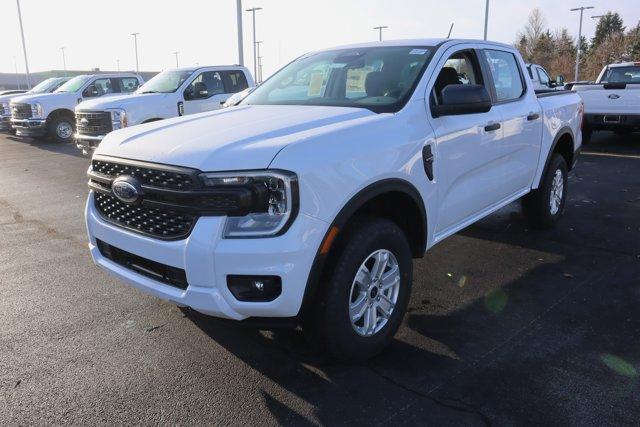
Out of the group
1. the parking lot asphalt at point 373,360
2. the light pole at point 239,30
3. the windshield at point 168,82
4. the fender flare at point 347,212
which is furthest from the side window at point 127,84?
the fender flare at point 347,212

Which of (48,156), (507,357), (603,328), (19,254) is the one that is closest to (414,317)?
(507,357)

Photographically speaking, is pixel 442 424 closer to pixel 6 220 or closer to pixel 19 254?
pixel 19 254

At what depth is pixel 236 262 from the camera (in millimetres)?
2555

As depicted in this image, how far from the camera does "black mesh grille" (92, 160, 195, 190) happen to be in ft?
8.71

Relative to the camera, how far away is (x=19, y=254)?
533 centimetres

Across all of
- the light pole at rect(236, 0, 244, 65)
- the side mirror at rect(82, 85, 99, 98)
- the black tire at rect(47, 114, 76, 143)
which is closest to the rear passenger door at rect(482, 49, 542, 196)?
the side mirror at rect(82, 85, 99, 98)

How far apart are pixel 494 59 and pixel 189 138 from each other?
3.04m

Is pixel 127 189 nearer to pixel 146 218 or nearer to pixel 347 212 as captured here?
pixel 146 218

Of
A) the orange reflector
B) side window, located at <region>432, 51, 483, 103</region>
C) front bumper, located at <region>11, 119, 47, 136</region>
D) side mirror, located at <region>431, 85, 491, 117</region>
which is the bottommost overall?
front bumper, located at <region>11, 119, 47, 136</region>

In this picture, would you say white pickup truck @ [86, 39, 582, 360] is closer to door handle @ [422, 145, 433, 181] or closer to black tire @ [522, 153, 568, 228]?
door handle @ [422, 145, 433, 181]

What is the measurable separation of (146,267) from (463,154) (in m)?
2.28

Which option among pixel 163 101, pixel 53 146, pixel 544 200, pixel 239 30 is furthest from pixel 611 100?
pixel 53 146

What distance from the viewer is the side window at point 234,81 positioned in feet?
37.5

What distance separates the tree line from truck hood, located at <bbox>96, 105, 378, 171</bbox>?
41.6 metres
